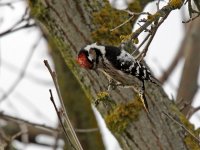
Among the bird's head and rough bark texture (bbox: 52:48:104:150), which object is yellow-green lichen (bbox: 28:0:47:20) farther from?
rough bark texture (bbox: 52:48:104:150)

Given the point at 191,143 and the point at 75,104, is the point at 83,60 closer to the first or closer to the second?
the point at 191,143

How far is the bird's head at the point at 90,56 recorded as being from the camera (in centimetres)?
213

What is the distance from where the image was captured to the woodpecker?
203 cm

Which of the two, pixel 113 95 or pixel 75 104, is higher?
pixel 75 104

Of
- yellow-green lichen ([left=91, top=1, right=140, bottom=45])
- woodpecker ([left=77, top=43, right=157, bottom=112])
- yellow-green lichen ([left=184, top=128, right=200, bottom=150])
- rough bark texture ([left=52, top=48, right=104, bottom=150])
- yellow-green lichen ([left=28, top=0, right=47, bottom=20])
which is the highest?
rough bark texture ([left=52, top=48, right=104, bottom=150])

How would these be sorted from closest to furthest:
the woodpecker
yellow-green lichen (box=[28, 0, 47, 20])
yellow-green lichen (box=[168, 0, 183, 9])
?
yellow-green lichen (box=[168, 0, 183, 9]), the woodpecker, yellow-green lichen (box=[28, 0, 47, 20])

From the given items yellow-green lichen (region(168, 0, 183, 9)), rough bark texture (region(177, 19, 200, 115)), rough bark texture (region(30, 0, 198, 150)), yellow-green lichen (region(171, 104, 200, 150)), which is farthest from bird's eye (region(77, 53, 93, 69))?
rough bark texture (region(177, 19, 200, 115))

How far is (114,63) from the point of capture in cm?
211

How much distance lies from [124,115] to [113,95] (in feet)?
0.37

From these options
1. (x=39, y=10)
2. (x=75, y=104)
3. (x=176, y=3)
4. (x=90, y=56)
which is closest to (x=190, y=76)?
(x=75, y=104)

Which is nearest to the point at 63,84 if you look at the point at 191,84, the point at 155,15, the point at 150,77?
the point at 191,84

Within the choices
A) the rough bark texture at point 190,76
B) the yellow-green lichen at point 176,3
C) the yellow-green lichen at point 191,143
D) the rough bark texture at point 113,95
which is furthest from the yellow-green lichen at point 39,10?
the rough bark texture at point 190,76

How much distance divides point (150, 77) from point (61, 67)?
213 centimetres

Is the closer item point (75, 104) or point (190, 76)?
point (190, 76)
